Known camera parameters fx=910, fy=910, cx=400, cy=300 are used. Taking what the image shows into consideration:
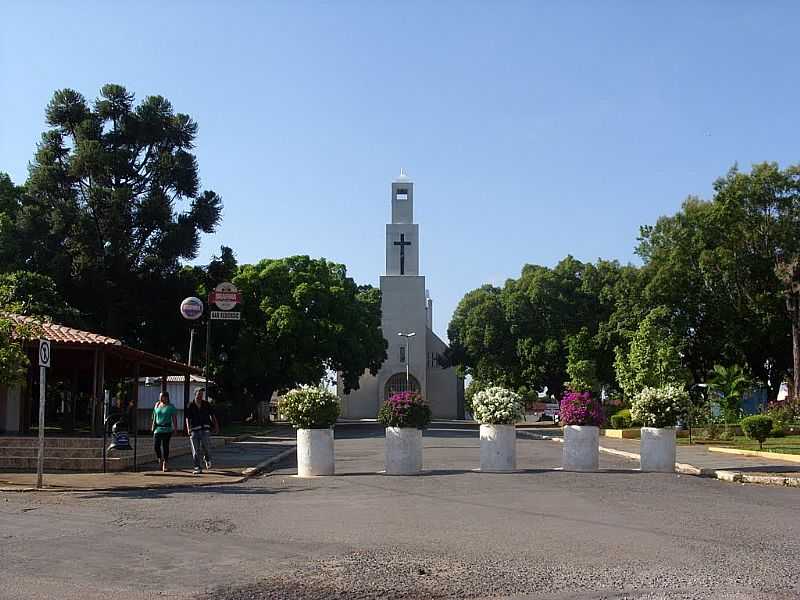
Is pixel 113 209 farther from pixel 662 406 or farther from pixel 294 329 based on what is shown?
pixel 662 406

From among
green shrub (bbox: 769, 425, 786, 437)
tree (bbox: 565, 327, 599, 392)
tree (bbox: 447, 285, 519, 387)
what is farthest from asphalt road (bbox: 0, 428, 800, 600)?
tree (bbox: 447, 285, 519, 387)

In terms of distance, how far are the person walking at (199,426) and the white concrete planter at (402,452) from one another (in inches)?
159

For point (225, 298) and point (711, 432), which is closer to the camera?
point (225, 298)

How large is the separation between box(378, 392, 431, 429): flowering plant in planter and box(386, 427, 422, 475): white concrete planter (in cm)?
17

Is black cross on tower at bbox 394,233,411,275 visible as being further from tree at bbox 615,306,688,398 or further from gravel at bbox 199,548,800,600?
gravel at bbox 199,548,800,600

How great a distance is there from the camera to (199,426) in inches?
761

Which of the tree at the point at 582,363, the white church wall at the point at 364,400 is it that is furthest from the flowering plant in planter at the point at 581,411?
the white church wall at the point at 364,400

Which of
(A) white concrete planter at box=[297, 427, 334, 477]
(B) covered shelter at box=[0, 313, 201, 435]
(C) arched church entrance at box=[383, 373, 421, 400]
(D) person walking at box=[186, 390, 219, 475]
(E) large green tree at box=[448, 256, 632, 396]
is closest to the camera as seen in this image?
(A) white concrete planter at box=[297, 427, 334, 477]

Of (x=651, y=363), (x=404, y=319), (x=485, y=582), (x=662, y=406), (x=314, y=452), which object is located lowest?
(x=485, y=582)

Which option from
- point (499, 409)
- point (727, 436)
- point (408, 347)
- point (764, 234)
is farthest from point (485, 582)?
point (408, 347)

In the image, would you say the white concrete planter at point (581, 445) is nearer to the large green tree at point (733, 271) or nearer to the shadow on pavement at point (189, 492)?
the shadow on pavement at point (189, 492)

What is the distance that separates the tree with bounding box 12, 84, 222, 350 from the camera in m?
43.0

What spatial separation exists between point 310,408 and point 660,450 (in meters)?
7.22

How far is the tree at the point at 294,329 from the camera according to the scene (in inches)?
2034
